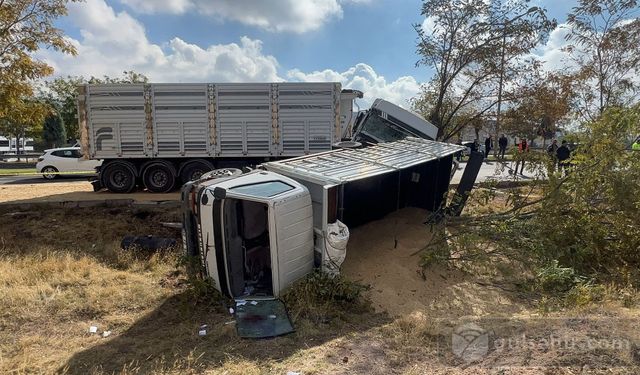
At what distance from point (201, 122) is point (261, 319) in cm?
814

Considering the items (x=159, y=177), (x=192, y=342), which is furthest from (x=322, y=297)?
(x=159, y=177)

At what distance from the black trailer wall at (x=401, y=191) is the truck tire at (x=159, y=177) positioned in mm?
6557

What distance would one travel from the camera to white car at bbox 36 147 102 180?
55.3 ft

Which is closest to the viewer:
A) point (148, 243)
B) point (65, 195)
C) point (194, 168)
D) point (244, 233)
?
point (244, 233)

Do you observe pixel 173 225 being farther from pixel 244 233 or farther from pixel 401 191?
pixel 401 191

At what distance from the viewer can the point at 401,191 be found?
824cm

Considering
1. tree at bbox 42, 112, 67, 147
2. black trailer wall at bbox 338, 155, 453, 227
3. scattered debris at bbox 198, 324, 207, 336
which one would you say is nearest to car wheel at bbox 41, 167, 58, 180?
black trailer wall at bbox 338, 155, 453, 227

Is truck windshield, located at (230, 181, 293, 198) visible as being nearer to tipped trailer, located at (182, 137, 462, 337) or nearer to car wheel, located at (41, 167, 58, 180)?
tipped trailer, located at (182, 137, 462, 337)

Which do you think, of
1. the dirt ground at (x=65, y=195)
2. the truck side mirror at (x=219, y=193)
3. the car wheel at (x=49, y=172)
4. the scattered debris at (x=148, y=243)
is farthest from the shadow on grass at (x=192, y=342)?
the car wheel at (x=49, y=172)

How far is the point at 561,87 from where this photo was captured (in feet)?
41.2

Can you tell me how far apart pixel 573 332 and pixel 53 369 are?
451cm

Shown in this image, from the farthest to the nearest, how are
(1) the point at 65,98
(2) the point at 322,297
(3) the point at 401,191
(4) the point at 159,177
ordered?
(1) the point at 65,98
(4) the point at 159,177
(3) the point at 401,191
(2) the point at 322,297

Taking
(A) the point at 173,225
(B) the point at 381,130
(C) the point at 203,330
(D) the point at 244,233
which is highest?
(B) the point at 381,130

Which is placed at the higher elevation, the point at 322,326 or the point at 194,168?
the point at 194,168
